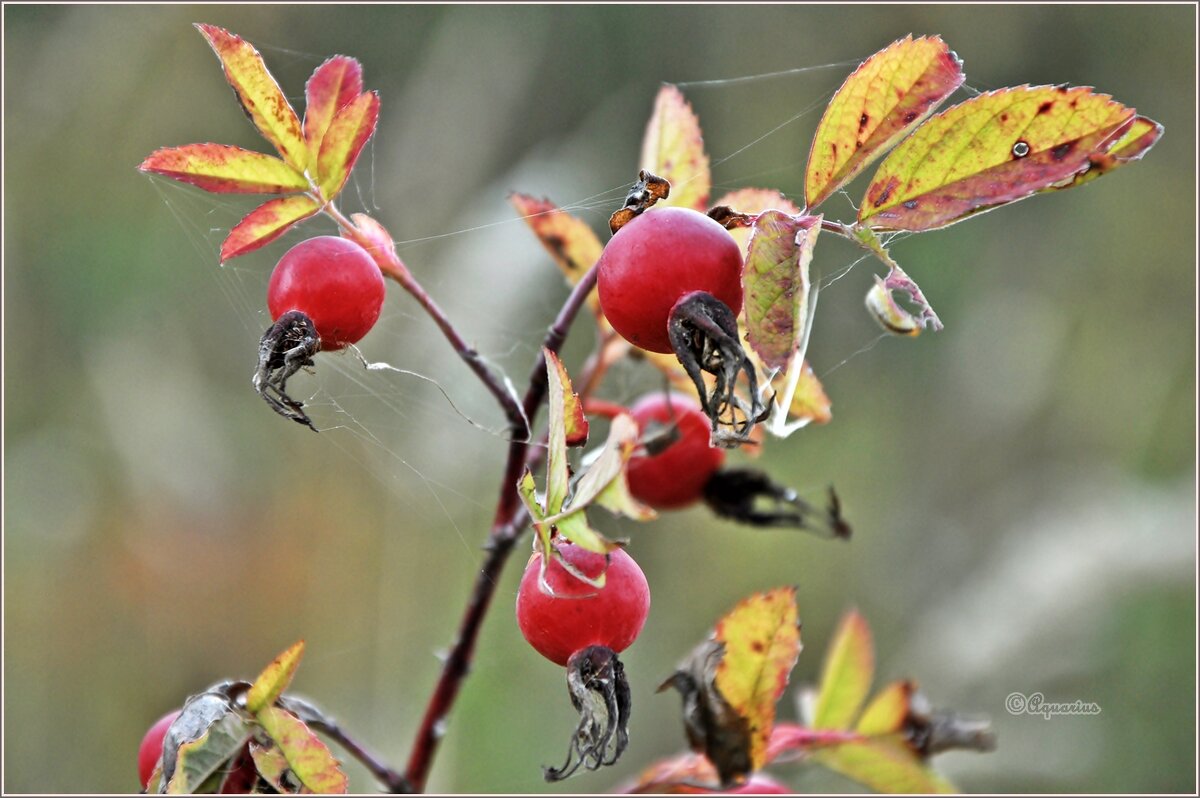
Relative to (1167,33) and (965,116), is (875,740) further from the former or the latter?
(1167,33)

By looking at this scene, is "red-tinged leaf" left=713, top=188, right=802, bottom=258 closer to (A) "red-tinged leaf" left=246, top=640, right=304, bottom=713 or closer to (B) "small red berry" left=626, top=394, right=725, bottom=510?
(B) "small red berry" left=626, top=394, right=725, bottom=510

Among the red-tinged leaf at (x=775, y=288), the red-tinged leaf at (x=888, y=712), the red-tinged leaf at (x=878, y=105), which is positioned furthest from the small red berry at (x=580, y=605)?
the red-tinged leaf at (x=888, y=712)

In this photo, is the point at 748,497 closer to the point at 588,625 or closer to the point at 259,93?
the point at 588,625

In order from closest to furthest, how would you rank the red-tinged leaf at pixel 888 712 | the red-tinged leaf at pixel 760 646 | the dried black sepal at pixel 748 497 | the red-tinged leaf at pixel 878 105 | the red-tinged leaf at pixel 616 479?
1. the red-tinged leaf at pixel 616 479
2. the red-tinged leaf at pixel 878 105
3. the red-tinged leaf at pixel 760 646
4. the red-tinged leaf at pixel 888 712
5. the dried black sepal at pixel 748 497

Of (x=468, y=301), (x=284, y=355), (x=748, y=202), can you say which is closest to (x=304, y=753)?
(x=284, y=355)

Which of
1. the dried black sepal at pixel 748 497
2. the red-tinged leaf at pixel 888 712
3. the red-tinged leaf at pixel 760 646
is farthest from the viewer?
the dried black sepal at pixel 748 497

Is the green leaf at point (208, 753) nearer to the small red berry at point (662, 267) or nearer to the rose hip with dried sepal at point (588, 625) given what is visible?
the rose hip with dried sepal at point (588, 625)
